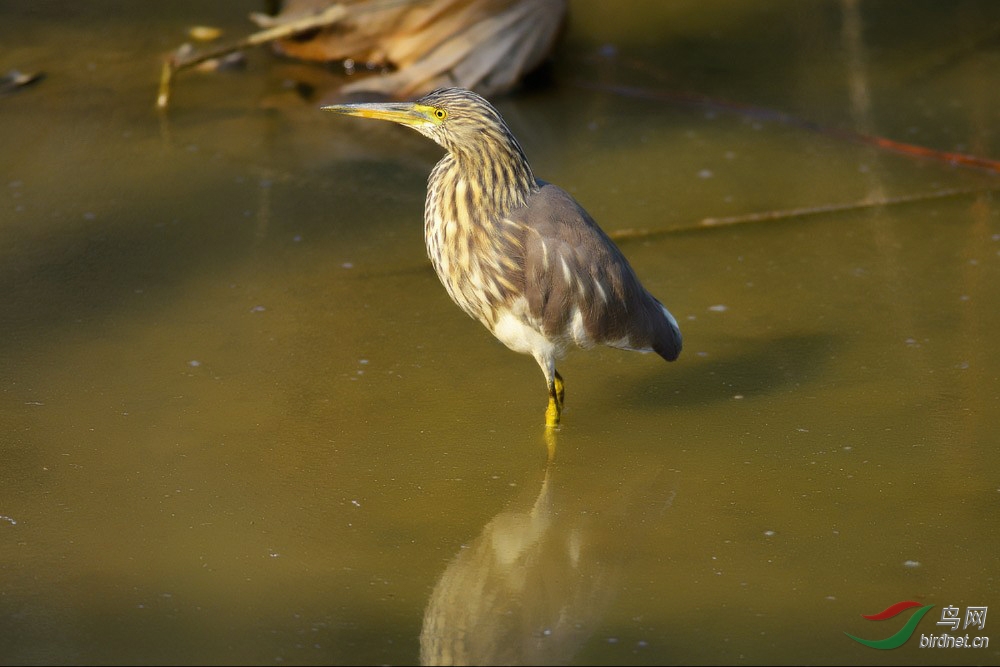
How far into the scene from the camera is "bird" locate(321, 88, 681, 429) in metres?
4.15

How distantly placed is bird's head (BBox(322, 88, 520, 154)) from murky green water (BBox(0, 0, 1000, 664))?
1.00 m

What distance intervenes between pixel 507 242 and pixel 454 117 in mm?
473

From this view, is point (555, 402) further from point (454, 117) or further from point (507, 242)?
point (454, 117)

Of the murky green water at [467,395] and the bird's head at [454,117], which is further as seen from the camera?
the bird's head at [454,117]

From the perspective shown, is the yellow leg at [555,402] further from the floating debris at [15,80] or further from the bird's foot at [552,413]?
the floating debris at [15,80]

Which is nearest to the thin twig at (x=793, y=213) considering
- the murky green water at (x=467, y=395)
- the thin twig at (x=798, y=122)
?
the murky green water at (x=467, y=395)

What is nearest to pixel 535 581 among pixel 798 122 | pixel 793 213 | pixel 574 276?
pixel 574 276

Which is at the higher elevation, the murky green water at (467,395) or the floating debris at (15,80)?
the murky green water at (467,395)

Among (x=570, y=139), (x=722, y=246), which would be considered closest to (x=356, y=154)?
(x=570, y=139)

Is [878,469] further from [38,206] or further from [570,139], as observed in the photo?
[38,206]

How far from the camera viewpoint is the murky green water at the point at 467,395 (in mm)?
3484

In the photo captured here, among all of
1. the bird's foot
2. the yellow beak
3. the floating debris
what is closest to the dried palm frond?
the floating debris

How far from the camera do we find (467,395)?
464 centimetres
